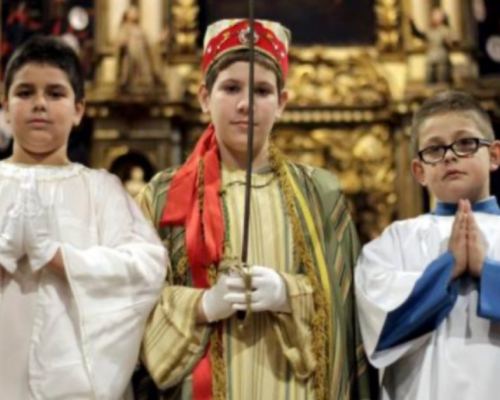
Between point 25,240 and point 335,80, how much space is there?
527 centimetres

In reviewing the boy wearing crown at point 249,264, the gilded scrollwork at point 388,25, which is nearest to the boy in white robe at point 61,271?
the boy wearing crown at point 249,264

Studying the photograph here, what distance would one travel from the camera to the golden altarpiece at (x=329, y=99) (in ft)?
22.7

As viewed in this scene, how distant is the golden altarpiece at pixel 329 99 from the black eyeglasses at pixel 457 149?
170 inches

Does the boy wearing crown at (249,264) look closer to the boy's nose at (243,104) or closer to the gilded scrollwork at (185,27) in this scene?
the boy's nose at (243,104)

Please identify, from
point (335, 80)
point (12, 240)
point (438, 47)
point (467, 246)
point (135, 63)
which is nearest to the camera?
point (12, 240)

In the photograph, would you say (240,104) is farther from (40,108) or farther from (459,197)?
(459,197)

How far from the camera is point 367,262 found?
2.37 metres

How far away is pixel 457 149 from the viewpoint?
2361mm

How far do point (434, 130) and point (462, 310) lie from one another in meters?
0.44

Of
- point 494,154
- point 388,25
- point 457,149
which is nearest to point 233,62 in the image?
point 457,149

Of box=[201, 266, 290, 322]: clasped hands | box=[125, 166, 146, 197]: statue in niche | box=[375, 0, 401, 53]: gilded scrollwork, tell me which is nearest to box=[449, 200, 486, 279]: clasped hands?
box=[201, 266, 290, 322]: clasped hands

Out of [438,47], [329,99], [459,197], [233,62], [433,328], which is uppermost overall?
[438,47]

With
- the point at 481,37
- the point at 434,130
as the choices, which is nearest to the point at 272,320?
the point at 434,130

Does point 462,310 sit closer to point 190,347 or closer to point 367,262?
point 367,262
